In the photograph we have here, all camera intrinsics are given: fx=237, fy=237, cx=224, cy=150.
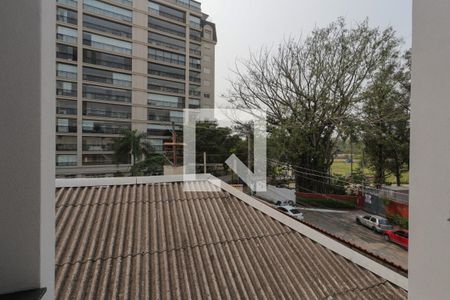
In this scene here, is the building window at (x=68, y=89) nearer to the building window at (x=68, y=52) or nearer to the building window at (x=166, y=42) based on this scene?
the building window at (x=68, y=52)

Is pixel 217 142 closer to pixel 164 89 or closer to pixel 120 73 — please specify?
pixel 164 89

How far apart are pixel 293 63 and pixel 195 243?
27.7ft

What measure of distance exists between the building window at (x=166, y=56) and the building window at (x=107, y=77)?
201cm

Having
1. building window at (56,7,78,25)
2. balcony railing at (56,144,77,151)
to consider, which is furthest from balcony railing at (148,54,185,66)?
balcony railing at (56,144,77,151)

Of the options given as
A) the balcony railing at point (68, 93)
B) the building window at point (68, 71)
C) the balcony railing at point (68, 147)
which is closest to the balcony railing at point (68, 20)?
the building window at point (68, 71)

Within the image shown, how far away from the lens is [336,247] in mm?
1646

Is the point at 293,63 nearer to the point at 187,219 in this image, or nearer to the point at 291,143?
the point at 291,143

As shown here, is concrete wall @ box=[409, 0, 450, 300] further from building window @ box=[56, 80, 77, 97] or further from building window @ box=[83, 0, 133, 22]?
building window @ box=[83, 0, 133, 22]

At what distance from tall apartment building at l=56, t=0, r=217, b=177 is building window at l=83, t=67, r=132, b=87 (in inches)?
1.7

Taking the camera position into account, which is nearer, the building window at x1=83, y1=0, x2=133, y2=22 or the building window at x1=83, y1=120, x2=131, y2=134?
the building window at x1=83, y1=120, x2=131, y2=134

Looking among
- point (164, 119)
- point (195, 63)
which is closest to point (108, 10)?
point (195, 63)

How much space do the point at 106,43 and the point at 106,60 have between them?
0.89 meters

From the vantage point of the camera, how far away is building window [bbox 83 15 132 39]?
1191cm

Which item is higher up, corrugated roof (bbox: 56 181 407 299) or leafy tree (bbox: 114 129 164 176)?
leafy tree (bbox: 114 129 164 176)
